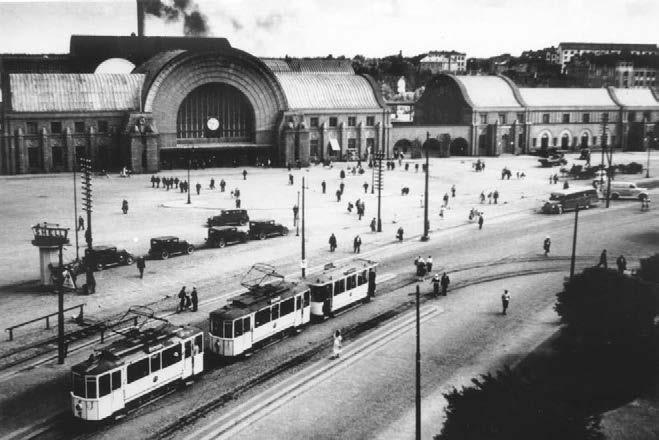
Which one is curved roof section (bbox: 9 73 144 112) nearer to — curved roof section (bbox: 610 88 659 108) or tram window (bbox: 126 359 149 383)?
tram window (bbox: 126 359 149 383)

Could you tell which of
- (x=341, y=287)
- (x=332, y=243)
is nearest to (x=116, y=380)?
(x=341, y=287)

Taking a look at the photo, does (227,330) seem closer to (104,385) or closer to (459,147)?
(104,385)

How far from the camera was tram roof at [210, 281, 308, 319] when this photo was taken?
2778cm

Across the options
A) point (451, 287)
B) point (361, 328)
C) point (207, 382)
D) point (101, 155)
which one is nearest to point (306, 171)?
point (101, 155)

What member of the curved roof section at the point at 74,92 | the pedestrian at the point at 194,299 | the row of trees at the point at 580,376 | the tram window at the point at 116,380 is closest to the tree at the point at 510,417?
the row of trees at the point at 580,376

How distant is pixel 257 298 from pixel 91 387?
9.12 metres

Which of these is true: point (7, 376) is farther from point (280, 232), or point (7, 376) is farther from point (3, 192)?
point (3, 192)

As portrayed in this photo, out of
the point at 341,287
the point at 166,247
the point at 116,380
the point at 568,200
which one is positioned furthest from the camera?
the point at 568,200

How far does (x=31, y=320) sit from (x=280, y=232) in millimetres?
23365

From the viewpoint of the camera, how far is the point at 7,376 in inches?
1019

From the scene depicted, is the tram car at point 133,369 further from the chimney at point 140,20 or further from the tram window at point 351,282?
the chimney at point 140,20

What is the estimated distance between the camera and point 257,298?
29562mm

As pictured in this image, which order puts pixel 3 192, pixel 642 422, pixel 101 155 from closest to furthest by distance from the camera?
1. pixel 642 422
2. pixel 3 192
3. pixel 101 155

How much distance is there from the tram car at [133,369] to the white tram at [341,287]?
8.02 meters
